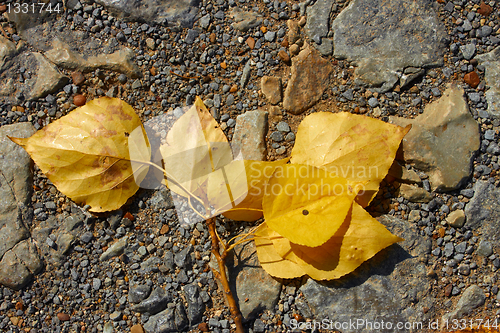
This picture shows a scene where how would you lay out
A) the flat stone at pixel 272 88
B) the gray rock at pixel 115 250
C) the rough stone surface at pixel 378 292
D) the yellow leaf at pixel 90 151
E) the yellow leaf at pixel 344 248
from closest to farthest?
1. the yellow leaf at pixel 344 248
2. the yellow leaf at pixel 90 151
3. the rough stone surface at pixel 378 292
4. the gray rock at pixel 115 250
5. the flat stone at pixel 272 88

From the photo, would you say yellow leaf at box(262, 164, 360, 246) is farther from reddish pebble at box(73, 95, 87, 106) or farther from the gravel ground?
reddish pebble at box(73, 95, 87, 106)

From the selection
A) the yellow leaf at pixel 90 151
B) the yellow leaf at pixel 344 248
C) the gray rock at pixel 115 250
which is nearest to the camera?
the yellow leaf at pixel 344 248

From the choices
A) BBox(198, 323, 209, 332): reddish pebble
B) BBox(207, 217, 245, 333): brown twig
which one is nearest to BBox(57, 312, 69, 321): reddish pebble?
BBox(198, 323, 209, 332): reddish pebble

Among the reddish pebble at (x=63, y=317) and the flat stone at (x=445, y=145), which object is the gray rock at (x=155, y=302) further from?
the flat stone at (x=445, y=145)

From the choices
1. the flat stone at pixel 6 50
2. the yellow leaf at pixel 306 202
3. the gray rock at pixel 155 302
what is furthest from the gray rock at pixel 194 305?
the flat stone at pixel 6 50

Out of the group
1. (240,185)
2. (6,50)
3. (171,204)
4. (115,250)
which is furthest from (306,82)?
(6,50)

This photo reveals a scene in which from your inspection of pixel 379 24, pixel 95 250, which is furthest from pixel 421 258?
pixel 95 250

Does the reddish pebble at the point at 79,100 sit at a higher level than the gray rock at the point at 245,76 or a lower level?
lower
